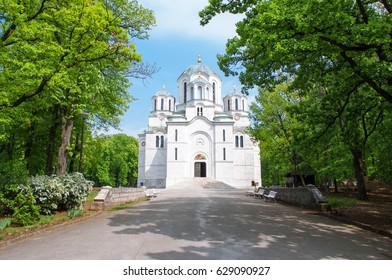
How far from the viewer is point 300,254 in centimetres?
583

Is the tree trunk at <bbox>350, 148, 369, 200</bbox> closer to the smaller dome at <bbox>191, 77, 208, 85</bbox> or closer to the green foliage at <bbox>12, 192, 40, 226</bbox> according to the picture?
the green foliage at <bbox>12, 192, 40, 226</bbox>

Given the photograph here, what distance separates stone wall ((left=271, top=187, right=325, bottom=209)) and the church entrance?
33.2m

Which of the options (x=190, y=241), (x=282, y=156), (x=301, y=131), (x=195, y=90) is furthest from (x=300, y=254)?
(x=195, y=90)

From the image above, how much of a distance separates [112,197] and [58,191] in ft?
15.7

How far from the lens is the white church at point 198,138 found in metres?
52.0

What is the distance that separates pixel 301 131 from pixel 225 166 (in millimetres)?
37823

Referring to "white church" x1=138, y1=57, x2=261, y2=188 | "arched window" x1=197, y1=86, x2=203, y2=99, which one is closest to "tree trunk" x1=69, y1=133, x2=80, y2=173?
"white church" x1=138, y1=57, x2=261, y2=188

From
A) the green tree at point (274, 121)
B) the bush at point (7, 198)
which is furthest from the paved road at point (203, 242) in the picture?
the green tree at point (274, 121)

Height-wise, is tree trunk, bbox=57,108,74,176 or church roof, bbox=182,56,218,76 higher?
church roof, bbox=182,56,218,76

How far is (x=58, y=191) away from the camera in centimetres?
1135

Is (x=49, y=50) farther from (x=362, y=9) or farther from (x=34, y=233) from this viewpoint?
(x=362, y=9)

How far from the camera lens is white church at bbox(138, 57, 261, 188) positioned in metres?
52.0

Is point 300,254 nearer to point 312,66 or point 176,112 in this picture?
point 312,66

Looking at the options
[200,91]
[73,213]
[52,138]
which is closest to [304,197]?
[73,213]
